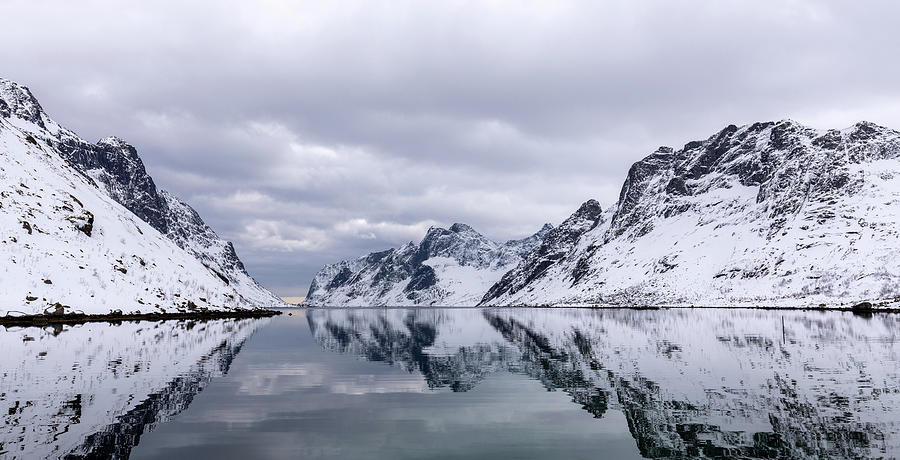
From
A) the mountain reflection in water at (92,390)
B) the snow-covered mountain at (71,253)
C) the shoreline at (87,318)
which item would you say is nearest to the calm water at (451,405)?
the mountain reflection in water at (92,390)

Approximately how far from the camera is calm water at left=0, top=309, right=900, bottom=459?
47.1 feet

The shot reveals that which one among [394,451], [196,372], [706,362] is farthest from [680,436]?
[196,372]

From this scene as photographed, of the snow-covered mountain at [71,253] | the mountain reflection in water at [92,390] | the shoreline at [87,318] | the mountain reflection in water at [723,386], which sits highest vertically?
the snow-covered mountain at [71,253]

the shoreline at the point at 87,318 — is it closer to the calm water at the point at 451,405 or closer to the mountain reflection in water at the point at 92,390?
the mountain reflection in water at the point at 92,390

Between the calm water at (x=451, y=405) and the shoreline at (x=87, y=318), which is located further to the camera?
the shoreline at (x=87, y=318)

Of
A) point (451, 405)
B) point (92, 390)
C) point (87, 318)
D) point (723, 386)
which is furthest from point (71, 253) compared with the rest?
point (723, 386)

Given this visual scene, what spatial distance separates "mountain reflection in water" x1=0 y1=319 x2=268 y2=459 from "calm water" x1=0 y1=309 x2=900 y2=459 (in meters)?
0.08

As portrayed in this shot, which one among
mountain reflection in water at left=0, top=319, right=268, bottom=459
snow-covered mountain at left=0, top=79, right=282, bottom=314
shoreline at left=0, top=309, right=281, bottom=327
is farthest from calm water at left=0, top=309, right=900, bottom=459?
snow-covered mountain at left=0, top=79, right=282, bottom=314

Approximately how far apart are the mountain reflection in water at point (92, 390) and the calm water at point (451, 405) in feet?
0.25

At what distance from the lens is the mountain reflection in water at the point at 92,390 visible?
45.9 feet

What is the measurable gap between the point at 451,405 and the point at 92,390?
45.4ft

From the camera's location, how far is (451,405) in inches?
A: 824

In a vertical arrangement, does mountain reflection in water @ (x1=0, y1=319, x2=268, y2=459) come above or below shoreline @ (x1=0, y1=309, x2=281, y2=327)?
below

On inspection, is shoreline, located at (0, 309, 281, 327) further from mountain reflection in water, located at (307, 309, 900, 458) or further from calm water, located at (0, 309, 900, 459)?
mountain reflection in water, located at (307, 309, 900, 458)
